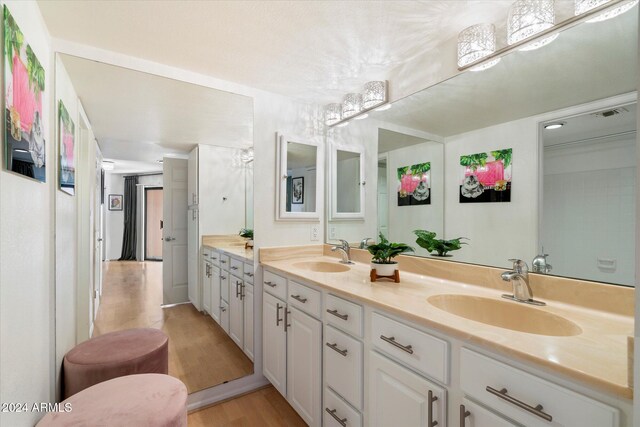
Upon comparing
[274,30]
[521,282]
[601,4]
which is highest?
[274,30]

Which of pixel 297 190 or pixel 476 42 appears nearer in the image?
pixel 476 42

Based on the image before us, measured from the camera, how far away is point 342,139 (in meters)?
2.35

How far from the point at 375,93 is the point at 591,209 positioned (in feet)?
4.45

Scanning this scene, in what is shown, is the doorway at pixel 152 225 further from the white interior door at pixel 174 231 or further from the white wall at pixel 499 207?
the white wall at pixel 499 207

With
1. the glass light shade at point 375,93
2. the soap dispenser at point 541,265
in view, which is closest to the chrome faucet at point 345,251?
the glass light shade at point 375,93

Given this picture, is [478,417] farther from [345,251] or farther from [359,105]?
[359,105]

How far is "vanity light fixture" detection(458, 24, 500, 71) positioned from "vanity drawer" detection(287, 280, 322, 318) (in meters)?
1.41

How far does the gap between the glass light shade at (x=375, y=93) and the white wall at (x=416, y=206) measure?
36 centimetres

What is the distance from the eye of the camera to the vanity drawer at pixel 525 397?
0.61 metres

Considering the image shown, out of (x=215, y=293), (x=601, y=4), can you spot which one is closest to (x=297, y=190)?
(x=215, y=293)

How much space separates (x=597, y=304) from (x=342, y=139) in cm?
183

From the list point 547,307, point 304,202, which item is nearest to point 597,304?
point 547,307

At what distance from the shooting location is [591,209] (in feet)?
3.47

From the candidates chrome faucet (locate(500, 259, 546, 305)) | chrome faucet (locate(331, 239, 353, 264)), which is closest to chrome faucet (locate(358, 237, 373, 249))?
chrome faucet (locate(331, 239, 353, 264))
